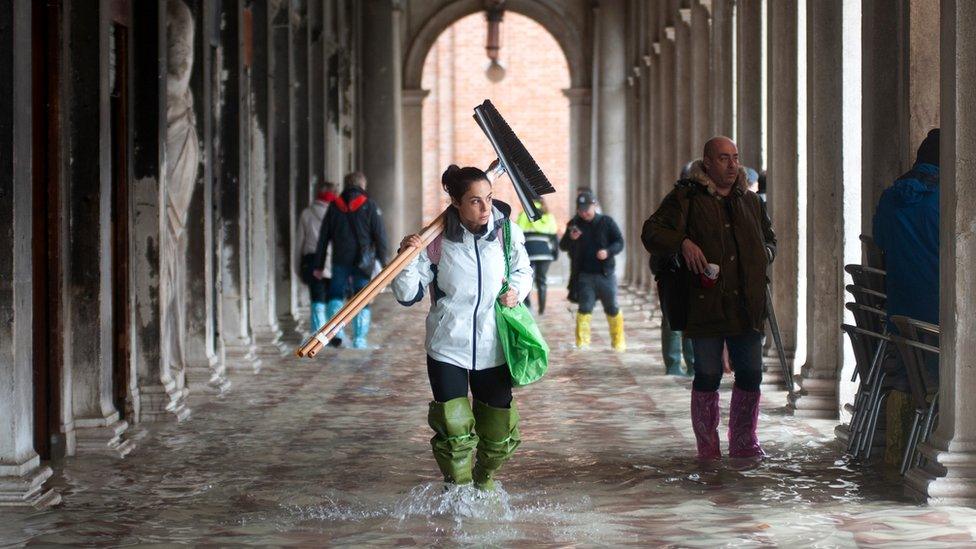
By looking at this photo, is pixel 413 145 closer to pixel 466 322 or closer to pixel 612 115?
pixel 612 115

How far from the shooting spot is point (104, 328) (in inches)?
379

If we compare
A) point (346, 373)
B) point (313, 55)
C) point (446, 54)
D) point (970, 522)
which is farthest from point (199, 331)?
point (446, 54)

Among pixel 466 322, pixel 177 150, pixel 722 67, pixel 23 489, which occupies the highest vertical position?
pixel 722 67

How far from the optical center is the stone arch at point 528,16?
3175 cm

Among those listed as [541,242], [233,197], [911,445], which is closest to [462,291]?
[911,445]

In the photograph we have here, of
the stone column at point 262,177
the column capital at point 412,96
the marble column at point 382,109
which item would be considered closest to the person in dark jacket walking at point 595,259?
the stone column at point 262,177

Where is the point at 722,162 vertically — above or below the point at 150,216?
above

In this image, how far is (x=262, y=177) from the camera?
57.5 ft

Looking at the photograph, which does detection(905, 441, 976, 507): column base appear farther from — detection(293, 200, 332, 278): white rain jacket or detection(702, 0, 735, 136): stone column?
detection(293, 200, 332, 278): white rain jacket

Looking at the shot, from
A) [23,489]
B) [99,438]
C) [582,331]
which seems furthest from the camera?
[582,331]

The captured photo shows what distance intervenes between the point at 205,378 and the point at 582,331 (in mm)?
4914

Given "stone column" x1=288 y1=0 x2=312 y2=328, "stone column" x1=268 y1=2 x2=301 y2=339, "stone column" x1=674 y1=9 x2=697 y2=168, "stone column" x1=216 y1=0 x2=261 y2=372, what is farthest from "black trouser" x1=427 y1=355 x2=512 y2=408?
"stone column" x1=674 y1=9 x2=697 y2=168

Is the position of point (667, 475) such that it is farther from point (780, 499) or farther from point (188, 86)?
point (188, 86)

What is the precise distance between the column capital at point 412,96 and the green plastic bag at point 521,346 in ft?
81.9
